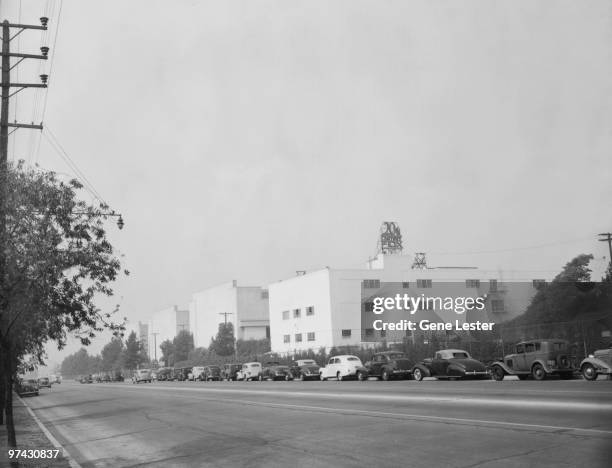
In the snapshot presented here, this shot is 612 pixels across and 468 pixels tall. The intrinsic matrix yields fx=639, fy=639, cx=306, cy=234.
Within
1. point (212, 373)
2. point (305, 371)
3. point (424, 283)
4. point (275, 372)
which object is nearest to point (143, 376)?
point (212, 373)

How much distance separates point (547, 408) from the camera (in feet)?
46.1

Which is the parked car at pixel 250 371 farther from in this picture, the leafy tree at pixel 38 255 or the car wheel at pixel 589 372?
the leafy tree at pixel 38 255

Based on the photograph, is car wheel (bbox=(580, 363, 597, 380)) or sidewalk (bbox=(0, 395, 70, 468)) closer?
sidewalk (bbox=(0, 395, 70, 468))

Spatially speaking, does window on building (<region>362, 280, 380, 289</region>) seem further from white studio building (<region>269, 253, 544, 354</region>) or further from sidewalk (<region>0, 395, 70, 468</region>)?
sidewalk (<region>0, 395, 70, 468</region>)

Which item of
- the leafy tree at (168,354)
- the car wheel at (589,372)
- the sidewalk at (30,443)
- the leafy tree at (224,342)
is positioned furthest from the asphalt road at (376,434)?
the leafy tree at (168,354)

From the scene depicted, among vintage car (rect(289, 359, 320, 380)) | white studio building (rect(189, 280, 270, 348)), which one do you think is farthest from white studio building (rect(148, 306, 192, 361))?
vintage car (rect(289, 359, 320, 380))

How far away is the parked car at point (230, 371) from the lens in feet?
200

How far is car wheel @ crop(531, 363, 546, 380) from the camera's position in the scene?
26875mm

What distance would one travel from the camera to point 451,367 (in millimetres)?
32469

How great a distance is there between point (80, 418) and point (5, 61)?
12.7m

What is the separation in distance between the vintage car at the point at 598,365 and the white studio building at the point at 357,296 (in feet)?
164

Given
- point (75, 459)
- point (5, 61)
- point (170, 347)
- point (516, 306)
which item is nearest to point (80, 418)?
point (75, 459)

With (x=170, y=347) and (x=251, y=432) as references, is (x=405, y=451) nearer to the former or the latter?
(x=251, y=432)

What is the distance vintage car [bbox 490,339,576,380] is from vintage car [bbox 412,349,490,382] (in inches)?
143
